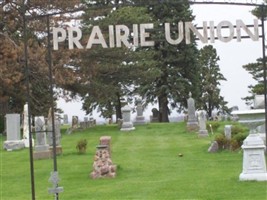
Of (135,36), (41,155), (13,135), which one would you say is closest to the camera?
(135,36)

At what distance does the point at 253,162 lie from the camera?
549 inches

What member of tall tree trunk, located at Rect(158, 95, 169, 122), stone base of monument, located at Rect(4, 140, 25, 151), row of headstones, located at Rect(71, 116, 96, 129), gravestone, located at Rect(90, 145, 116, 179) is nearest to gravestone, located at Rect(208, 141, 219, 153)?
gravestone, located at Rect(90, 145, 116, 179)

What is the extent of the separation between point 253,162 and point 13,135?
14291 mm

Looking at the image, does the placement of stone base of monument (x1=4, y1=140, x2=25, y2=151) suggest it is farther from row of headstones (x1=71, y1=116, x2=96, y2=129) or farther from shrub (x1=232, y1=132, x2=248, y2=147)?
row of headstones (x1=71, y1=116, x2=96, y2=129)

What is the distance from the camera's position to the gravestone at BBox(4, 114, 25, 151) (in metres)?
25.4

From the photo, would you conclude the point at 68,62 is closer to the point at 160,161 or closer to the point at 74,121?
the point at 74,121

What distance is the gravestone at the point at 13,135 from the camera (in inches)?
1001

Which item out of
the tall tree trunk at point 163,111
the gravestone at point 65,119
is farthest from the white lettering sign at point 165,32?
the gravestone at point 65,119

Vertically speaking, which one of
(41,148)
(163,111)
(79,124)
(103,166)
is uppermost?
(163,111)

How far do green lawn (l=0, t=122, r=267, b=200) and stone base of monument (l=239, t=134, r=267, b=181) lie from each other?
11.1 inches

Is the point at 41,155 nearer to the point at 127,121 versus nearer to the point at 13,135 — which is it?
the point at 13,135

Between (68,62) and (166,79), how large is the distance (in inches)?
659

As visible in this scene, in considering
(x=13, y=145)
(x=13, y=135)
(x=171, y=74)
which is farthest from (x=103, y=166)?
(x=171, y=74)

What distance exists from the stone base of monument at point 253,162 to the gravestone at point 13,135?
1351cm
